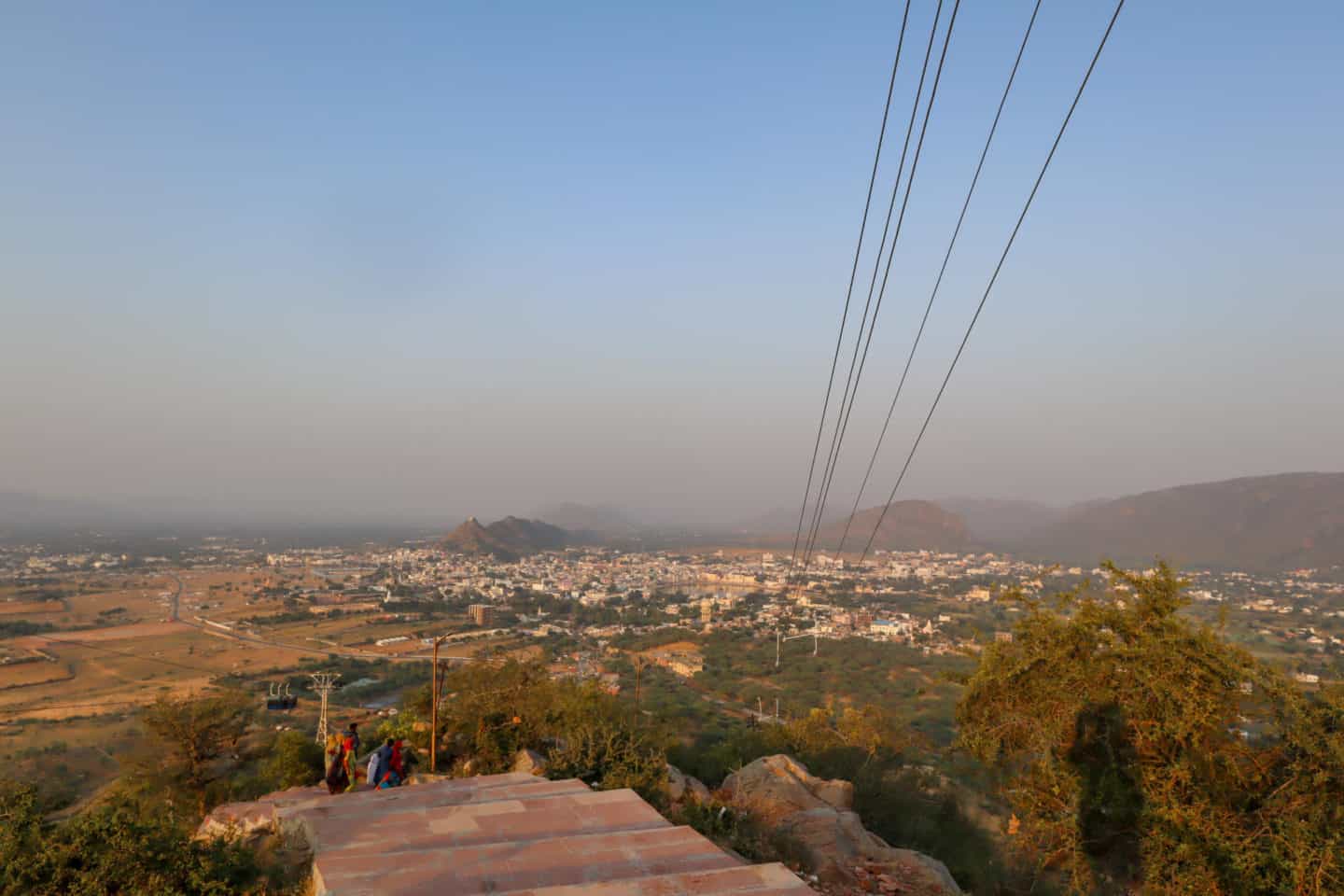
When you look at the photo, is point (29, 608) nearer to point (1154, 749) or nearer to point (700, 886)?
point (700, 886)

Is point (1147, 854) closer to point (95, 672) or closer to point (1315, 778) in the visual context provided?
point (1315, 778)

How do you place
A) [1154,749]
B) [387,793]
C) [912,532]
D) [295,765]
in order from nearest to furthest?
[387,793], [1154,749], [295,765], [912,532]

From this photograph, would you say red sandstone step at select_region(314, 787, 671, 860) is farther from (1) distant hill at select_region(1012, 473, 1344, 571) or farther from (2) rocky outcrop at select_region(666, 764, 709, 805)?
(1) distant hill at select_region(1012, 473, 1344, 571)

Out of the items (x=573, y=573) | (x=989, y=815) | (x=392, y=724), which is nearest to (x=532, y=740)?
(x=392, y=724)

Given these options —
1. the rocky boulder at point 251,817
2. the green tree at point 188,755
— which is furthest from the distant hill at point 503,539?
the rocky boulder at point 251,817

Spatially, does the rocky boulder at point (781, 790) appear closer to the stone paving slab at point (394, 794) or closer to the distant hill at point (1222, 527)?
the stone paving slab at point (394, 794)

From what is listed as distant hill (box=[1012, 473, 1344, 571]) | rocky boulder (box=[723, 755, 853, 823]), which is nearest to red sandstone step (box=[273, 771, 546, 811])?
rocky boulder (box=[723, 755, 853, 823])

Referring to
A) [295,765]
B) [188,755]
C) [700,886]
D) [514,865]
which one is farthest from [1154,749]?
[188,755]
